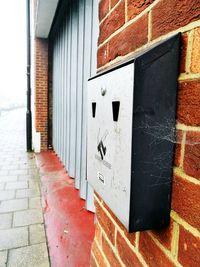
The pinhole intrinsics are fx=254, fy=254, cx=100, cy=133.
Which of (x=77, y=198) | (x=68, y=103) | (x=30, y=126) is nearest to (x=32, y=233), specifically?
(x=77, y=198)

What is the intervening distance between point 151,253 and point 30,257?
1897 millimetres

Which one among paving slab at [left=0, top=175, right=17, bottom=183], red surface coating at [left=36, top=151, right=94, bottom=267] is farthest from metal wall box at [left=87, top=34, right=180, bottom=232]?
paving slab at [left=0, top=175, right=17, bottom=183]

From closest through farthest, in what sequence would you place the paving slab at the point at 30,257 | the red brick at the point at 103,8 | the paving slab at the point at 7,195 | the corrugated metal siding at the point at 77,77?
the red brick at the point at 103,8, the paving slab at the point at 30,257, the corrugated metal siding at the point at 77,77, the paving slab at the point at 7,195

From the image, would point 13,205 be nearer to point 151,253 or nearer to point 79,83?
point 79,83

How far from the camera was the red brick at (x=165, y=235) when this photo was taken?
28.4 inches

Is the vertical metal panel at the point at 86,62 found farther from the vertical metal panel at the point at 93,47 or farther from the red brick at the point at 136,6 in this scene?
the red brick at the point at 136,6

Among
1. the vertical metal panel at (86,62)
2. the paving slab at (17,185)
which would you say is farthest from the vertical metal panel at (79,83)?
the paving slab at (17,185)

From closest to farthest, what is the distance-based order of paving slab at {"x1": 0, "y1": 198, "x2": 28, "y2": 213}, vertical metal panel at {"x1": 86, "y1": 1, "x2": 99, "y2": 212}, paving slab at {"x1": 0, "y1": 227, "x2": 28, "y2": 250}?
paving slab at {"x1": 0, "y1": 227, "x2": 28, "y2": 250} → vertical metal panel at {"x1": 86, "y1": 1, "x2": 99, "y2": 212} → paving slab at {"x1": 0, "y1": 198, "x2": 28, "y2": 213}

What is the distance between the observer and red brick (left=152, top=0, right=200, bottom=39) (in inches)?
24.6

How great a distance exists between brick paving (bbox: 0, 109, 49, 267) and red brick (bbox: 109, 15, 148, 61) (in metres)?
2.00

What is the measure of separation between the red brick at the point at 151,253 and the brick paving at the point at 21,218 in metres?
1.68

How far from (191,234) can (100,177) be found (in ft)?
1.27

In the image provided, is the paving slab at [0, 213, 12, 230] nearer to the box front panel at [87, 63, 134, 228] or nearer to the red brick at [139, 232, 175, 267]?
the box front panel at [87, 63, 134, 228]

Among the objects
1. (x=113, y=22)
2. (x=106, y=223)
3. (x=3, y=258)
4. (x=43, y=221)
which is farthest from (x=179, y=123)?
(x=43, y=221)
